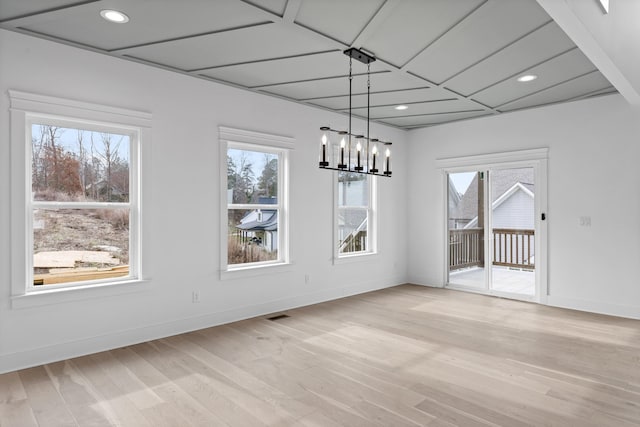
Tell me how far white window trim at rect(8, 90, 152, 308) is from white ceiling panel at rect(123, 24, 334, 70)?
2.11 feet

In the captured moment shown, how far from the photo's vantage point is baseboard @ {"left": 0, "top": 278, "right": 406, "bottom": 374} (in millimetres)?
3295

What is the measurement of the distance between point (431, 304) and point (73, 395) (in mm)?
4340

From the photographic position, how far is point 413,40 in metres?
3.34

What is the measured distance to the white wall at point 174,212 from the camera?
3.30 metres

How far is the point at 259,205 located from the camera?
5.04m

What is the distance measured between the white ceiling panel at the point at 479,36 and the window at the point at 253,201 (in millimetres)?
2099

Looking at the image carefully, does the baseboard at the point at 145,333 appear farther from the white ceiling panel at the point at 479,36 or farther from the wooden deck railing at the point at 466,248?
the white ceiling panel at the point at 479,36

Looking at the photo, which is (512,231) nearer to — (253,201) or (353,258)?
(353,258)

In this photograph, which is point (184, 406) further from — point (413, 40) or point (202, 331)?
point (413, 40)

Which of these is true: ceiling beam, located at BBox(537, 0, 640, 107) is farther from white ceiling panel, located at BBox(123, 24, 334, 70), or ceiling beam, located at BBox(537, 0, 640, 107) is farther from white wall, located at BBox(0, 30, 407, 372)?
white wall, located at BBox(0, 30, 407, 372)

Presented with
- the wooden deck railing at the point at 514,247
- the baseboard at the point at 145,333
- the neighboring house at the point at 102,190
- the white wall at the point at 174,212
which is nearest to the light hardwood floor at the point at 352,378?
the baseboard at the point at 145,333

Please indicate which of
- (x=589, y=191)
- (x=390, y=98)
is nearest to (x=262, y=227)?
(x=390, y=98)

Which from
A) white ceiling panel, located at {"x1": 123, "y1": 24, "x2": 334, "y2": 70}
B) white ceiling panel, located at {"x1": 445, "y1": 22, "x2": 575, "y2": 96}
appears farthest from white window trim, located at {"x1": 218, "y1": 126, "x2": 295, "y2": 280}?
white ceiling panel, located at {"x1": 445, "y1": 22, "x2": 575, "y2": 96}

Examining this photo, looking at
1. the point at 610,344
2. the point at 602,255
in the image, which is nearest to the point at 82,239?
the point at 610,344
